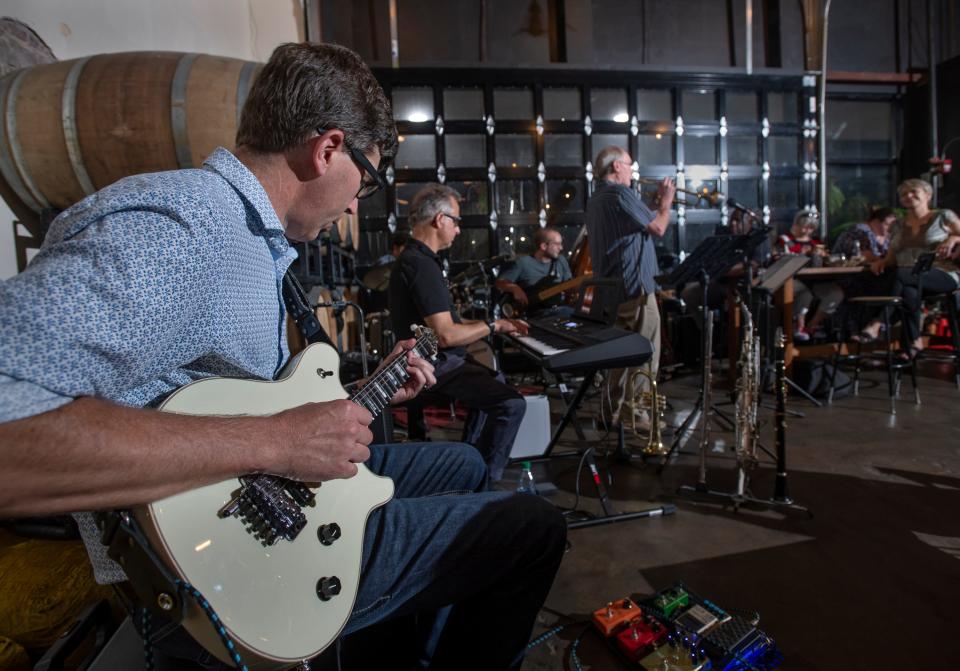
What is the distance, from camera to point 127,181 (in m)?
0.88

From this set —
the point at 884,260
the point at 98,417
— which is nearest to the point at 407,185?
the point at 884,260

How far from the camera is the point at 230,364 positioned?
1.05m

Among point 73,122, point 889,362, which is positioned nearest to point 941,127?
point 889,362

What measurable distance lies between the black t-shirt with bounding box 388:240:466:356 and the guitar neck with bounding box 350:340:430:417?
1.28m

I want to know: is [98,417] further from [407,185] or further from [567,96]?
[567,96]

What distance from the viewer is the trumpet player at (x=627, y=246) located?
406 centimetres

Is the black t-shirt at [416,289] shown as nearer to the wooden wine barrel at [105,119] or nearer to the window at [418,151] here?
the wooden wine barrel at [105,119]

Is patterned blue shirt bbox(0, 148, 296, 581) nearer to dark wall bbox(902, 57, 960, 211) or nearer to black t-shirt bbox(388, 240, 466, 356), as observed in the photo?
black t-shirt bbox(388, 240, 466, 356)

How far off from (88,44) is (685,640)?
13.7 feet

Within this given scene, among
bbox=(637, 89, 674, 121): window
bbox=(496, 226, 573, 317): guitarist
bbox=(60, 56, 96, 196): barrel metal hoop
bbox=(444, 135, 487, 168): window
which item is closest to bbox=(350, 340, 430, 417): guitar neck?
bbox=(60, 56, 96, 196): barrel metal hoop

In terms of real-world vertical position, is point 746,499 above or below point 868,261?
below

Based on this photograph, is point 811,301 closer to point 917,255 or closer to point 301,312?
point 917,255

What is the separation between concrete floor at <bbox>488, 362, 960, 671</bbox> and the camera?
1.80 meters

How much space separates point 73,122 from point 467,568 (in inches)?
115
